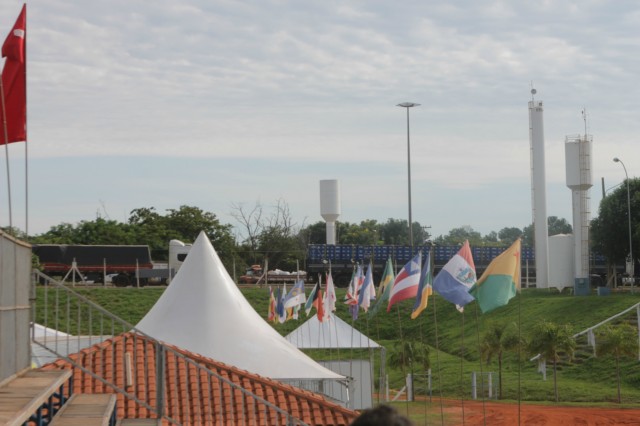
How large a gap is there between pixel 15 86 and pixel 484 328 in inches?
1533

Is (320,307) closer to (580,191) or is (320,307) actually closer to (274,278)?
(580,191)

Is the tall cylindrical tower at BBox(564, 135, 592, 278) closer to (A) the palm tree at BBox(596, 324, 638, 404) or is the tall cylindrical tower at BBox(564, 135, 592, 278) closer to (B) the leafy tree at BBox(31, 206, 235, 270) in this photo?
(A) the palm tree at BBox(596, 324, 638, 404)

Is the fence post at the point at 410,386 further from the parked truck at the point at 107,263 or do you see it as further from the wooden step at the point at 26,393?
the parked truck at the point at 107,263

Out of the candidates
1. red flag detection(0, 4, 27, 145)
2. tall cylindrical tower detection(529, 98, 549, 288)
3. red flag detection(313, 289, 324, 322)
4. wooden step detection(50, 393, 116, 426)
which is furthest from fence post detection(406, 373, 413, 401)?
tall cylindrical tower detection(529, 98, 549, 288)

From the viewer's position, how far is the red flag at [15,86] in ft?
44.9

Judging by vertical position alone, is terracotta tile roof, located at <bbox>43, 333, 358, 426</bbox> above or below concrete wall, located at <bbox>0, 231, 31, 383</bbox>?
below

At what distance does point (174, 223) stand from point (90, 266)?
20.4m

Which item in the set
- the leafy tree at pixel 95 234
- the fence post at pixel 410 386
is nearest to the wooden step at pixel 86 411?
the fence post at pixel 410 386

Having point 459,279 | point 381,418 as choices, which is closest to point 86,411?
point 381,418

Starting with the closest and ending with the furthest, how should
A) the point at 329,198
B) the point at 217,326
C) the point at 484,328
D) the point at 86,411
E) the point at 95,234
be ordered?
the point at 86,411 < the point at 217,326 < the point at 484,328 < the point at 329,198 < the point at 95,234

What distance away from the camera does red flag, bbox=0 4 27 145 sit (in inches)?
539

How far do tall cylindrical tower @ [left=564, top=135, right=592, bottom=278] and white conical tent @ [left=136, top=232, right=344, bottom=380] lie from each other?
1478 inches

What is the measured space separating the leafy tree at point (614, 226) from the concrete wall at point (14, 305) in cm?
5231

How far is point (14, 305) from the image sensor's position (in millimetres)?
11086
